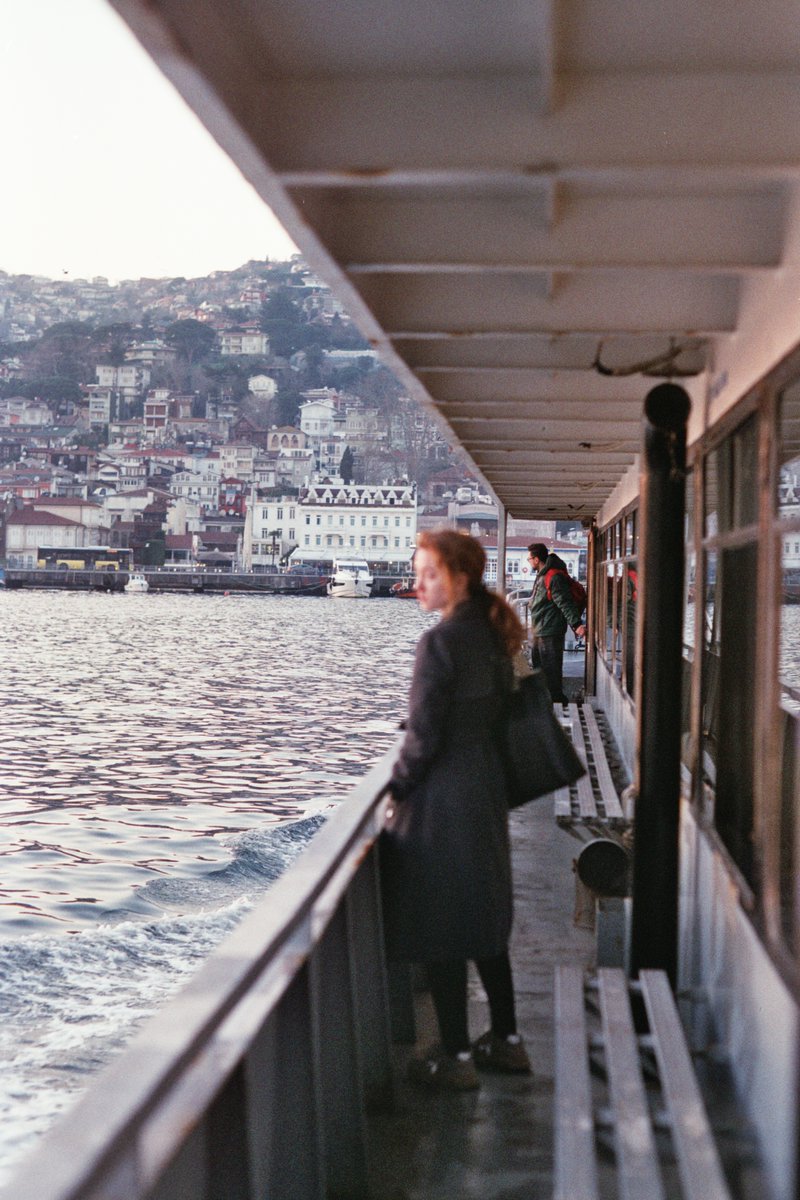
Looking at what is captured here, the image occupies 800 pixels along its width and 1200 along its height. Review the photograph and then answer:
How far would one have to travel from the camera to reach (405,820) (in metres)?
4.26

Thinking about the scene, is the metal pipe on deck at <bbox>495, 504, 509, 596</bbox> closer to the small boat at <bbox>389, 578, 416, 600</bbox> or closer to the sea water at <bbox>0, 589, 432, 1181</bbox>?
the sea water at <bbox>0, 589, 432, 1181</bbox>

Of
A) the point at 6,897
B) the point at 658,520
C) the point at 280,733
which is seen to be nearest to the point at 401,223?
the point at 658,520

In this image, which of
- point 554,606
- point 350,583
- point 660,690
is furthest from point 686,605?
point 350,583

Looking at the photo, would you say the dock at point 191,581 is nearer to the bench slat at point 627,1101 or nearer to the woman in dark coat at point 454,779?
the bench slat at point 627,1101

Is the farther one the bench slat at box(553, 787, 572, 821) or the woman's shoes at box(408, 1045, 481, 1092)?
the bench slat at box(553, 787, 572, 821)

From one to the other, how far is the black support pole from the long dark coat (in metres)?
0.88

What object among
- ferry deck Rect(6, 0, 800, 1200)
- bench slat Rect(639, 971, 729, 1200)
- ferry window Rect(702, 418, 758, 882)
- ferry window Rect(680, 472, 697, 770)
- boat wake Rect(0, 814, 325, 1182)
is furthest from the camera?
boat wake Rect(0, 814, 325, 1182)

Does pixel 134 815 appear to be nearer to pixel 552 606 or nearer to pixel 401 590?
pixel 552 606

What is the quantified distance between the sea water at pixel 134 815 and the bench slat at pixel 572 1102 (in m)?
4.51

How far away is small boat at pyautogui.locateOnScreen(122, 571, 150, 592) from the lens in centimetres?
14096

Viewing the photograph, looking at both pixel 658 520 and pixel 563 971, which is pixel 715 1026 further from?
pixel 658 520

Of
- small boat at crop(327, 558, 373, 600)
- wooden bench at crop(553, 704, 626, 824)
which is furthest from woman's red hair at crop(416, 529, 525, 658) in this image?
small boat at crop(327, 558, 373, 600)

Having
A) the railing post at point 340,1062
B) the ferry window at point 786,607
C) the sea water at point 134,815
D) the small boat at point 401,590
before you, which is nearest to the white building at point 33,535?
the small boat at point 401,590

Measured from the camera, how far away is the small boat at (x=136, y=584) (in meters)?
141
